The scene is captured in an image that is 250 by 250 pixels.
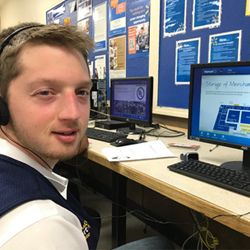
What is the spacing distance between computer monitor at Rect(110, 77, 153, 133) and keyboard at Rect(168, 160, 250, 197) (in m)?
0.78

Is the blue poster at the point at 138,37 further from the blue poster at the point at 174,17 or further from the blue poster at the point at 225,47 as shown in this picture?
the blue poster at the point at 225,47

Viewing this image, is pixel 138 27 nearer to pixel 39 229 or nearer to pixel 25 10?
pixel 39 229

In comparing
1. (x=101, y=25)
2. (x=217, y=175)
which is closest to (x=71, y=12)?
(x=101, y=25)

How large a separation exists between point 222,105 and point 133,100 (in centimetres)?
85

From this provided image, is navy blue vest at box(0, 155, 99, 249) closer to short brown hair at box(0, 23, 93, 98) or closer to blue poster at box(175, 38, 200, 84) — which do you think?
short brown hair at box(0, 23, 93, 98)

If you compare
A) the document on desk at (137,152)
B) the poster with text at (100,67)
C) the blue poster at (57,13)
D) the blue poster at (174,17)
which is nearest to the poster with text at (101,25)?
the poster with text at (100,67)

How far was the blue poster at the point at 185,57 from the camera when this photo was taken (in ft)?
6.39

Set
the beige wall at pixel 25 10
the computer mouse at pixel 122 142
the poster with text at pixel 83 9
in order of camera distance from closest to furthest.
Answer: the computer mouse at pixel 122 142, the poster with text at pixel 83 9, the beige wall at pixel 25 10

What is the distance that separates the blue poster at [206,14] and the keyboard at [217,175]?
1014mm

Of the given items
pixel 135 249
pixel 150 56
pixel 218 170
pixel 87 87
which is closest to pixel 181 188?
pixel 218 170

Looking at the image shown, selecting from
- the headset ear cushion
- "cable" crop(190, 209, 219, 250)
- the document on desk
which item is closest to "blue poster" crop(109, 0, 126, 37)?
the document on desk

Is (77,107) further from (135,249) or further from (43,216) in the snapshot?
(135,249)

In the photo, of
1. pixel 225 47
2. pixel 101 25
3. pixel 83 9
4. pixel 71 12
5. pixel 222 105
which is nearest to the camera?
pixel 222 105

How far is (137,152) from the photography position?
4.65 feet
